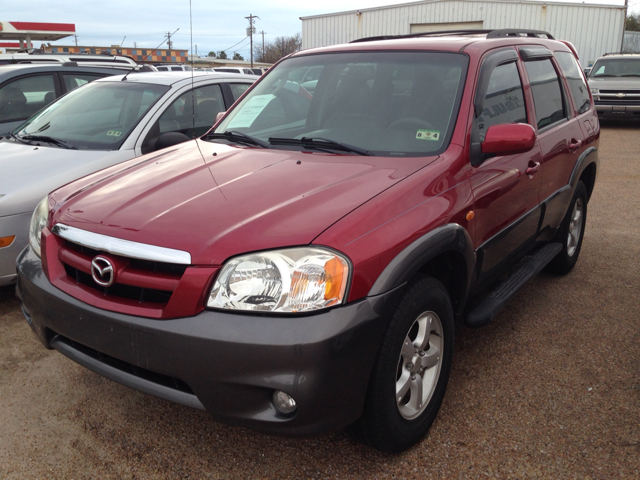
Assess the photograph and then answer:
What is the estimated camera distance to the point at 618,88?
1448cm

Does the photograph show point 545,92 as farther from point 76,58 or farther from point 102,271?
point 76,58

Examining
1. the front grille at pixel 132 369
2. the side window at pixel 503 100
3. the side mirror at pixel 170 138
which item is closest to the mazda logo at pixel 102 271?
the front grille at pixel 132 369

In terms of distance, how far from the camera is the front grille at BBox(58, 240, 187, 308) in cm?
199

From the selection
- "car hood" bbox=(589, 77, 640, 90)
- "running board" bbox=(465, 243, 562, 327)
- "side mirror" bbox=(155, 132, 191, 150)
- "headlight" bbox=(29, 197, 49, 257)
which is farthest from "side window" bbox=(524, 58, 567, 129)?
"car hood" bbox=(589, 77, 640, 90)

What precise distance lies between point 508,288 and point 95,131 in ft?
11.4

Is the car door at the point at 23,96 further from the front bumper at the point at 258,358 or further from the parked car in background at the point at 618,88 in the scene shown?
the parked car in background at the point at 618,88

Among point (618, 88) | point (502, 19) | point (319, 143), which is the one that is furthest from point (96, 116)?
point (502, 19)

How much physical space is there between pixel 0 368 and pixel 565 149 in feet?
12.2

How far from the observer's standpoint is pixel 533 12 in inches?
1037

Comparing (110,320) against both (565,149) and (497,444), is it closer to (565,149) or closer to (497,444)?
(497,444)

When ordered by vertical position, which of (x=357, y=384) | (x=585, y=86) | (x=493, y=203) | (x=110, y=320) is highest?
(x=585, y=86)

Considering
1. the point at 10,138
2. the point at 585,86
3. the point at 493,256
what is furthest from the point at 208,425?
the point at 585,86

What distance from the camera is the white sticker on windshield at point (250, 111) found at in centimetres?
340

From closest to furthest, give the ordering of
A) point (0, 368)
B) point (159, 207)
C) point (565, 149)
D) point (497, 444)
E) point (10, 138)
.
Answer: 1. point (159, 207)
2. point (497, 444)
3. point (0, 368)
4. point (565, 149)
5. point (10, 138)
